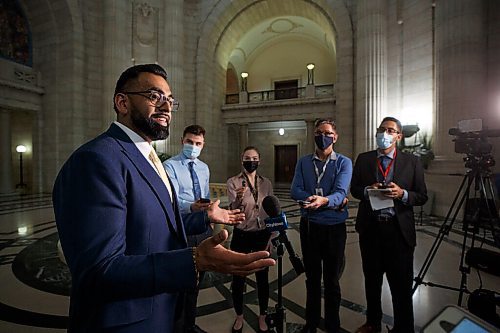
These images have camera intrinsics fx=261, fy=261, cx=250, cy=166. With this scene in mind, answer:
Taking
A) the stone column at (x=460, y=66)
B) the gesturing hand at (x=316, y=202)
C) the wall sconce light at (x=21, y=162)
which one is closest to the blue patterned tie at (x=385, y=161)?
the gesturing hand at (x=316, y=202)

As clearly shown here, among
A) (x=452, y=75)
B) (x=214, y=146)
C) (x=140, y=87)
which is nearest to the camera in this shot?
(x=140, y=87)

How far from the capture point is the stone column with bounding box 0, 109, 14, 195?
1094cm

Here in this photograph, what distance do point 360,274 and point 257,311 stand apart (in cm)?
167

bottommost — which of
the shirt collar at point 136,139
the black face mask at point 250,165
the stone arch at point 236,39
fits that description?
the black face mask at point 250,165

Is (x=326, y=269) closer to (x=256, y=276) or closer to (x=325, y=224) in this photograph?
(x=325, y=224)

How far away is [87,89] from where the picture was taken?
11453 mm

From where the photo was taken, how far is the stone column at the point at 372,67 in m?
9.63

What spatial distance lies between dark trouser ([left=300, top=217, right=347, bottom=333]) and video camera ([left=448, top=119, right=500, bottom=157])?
1.42 meters

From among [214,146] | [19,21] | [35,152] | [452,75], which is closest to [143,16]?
[19,21]

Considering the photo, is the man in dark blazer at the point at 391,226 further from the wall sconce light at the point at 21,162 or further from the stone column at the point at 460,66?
the wall sconce light at the point at 21,162

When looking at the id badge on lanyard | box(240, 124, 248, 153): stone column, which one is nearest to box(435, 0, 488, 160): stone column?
the id badge on lanyard

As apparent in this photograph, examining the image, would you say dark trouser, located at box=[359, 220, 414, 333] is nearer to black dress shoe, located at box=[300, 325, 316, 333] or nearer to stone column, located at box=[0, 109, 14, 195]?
black dress shoe, located at box=[300, 325, 316, 333]

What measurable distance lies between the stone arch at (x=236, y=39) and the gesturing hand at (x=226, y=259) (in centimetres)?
1076

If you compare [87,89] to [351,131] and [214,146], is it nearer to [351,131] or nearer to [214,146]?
[214,146]
